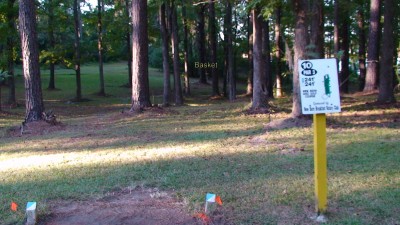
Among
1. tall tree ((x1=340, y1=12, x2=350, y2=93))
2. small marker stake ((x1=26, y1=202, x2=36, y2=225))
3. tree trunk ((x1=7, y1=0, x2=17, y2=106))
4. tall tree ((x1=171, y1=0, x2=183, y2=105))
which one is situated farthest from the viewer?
tall tree ((x1=340, y1=12, x2=350, y2=93))

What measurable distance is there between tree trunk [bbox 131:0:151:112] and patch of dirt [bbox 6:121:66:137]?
3.32 metres

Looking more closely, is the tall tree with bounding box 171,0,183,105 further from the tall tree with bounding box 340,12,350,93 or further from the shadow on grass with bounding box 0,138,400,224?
the shadow on grass with bounding box 0,138,400,224

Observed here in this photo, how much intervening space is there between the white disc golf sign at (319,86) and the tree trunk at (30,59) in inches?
432

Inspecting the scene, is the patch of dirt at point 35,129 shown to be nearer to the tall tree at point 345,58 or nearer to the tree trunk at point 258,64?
the tree trunk at point 258,64

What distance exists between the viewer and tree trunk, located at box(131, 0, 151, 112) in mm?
16250

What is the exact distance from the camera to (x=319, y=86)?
477cm

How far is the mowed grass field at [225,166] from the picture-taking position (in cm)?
555

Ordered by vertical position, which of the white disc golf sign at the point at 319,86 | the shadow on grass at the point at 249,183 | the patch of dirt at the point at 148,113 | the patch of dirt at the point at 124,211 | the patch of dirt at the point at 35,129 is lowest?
the patch of dirt at the point at 124,211

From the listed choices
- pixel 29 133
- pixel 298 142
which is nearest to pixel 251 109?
pixel 298 142

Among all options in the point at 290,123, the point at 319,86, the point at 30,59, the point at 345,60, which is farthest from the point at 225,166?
the point at 345,60

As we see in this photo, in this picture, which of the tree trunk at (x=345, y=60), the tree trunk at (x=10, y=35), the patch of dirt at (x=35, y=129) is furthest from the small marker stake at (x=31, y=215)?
the tree trunk at (x=345, y=60)

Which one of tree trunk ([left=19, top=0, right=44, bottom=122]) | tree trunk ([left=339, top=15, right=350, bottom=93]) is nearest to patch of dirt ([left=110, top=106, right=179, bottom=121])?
tree trunk ([left=19, top=0, right=44, bottom=122])

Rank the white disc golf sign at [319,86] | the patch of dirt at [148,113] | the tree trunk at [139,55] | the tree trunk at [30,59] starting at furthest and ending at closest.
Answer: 1. the tree trunk at [139,55]
2. the patch of dirt at [148,113]
3. the tree trunk at [30,59]
4. the white disc golf sign at [319,86]

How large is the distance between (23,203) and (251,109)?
34.4ft
